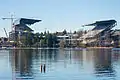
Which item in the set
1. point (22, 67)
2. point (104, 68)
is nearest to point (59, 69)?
point (22, 67)

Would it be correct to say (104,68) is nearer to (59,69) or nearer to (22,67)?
(59,69)

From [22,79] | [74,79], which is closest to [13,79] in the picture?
[22,79]

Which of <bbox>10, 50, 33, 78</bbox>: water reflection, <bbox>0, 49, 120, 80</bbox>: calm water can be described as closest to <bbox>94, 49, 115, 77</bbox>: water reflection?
<bbox>0, 49, 120, 80</bbox>: calm water

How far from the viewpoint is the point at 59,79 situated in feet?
123

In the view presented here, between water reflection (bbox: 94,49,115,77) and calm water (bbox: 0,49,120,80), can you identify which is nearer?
calm water (bbox: 0,49,120,80)

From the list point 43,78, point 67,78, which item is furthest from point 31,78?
point 67,78

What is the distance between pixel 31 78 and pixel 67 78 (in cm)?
371

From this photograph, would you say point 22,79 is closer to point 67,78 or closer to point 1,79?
point 1,79

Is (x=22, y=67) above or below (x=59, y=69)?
above

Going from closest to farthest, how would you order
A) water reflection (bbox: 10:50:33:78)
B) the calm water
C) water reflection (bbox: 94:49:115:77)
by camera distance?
1. the calm water
2. water reflection (bbox: 10:50:33:78)
3. water reflection (bbox: 94:49:115:77)

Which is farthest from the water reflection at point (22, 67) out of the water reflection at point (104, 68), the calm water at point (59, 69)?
the water reflection at point (104, 68)

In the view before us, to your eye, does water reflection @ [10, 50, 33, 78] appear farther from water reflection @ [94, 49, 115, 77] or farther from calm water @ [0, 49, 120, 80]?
water reflection @ [94, 49, 115, 77]

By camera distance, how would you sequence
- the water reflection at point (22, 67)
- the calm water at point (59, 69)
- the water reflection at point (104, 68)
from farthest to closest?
1. the water reflection at point (104, 68)
2. the water reflection at point (22, 67)
3. the calm water at point (59, 69)

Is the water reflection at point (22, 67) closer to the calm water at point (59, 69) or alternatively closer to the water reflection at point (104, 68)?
the calm water at point (59, 69)
